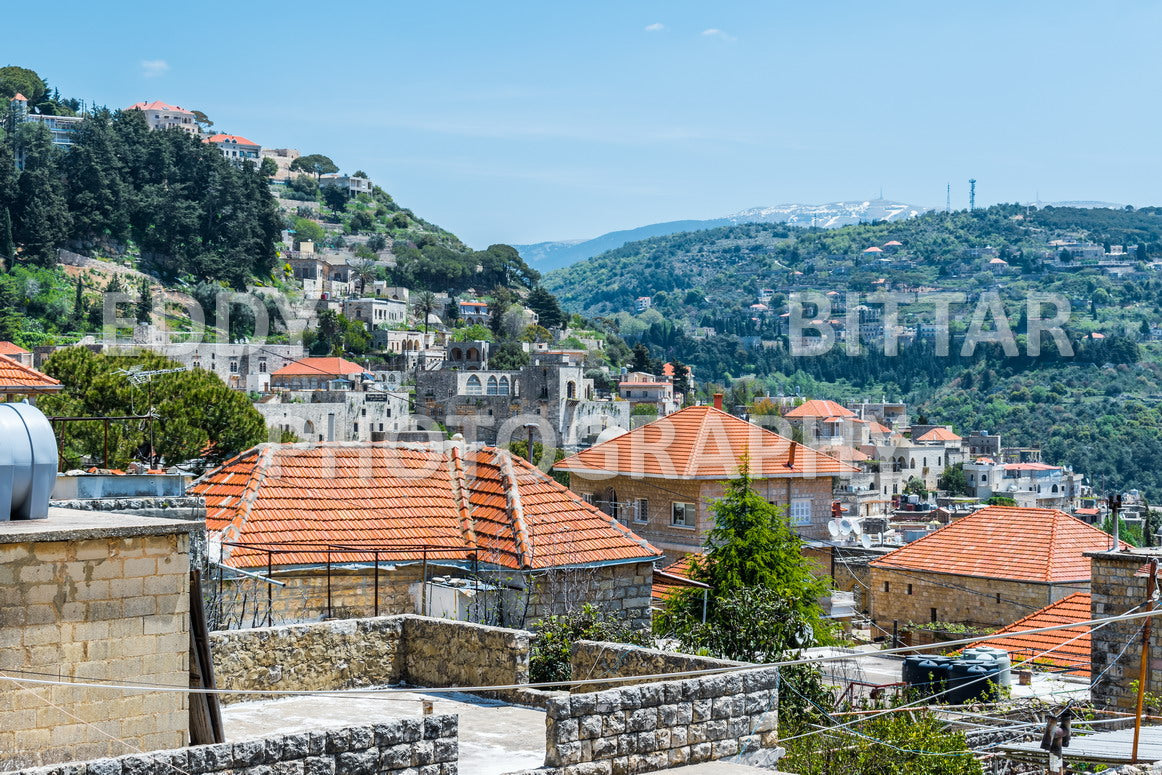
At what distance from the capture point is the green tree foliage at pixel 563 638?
31.3ft

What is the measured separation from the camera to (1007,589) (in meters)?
19.5

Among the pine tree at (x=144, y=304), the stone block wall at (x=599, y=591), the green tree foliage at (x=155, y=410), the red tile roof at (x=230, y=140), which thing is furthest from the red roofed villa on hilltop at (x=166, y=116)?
the stone block wall at (x=599, y=591)

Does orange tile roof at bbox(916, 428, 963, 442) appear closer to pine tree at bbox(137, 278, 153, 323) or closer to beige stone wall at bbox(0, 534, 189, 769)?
pine tree at bbox(137, 278, 153, 323)

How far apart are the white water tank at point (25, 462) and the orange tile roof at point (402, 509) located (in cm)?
683

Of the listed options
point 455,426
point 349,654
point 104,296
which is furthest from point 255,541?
point 104,296

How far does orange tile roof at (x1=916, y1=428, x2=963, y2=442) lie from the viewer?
113m

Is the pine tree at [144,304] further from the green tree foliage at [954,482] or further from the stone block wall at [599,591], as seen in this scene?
the stone block wall at [599,591]

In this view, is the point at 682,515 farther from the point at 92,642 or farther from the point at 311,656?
the point at 92,642

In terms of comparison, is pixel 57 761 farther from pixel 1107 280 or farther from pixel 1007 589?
pixel 1107 280

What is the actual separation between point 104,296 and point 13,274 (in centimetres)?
709

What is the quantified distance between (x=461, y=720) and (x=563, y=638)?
2.24m

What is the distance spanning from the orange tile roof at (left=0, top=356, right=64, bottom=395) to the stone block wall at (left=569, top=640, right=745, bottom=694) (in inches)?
649

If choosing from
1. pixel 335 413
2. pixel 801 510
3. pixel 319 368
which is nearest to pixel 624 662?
pixel 801 510

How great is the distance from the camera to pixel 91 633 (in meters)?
5.75
